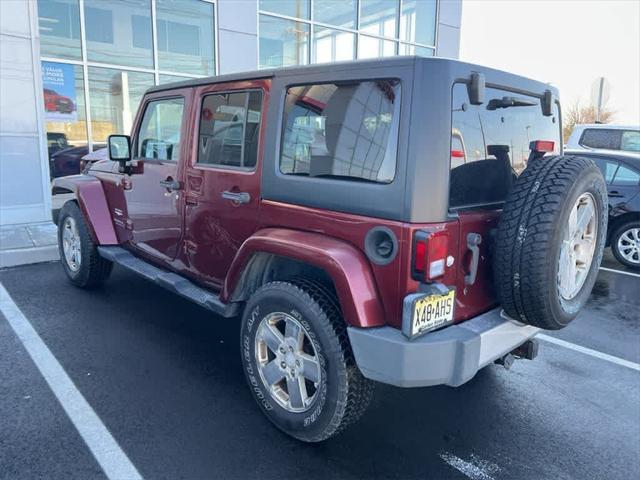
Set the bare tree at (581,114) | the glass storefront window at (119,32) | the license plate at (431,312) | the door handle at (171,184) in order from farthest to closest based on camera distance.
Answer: the bare tree at (581,114) < the glass storefront window at (119,32) < the door handle at (171,184) < the license plate at (431,312)

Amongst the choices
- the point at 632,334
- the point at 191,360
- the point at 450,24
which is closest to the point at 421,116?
the point at 191,360

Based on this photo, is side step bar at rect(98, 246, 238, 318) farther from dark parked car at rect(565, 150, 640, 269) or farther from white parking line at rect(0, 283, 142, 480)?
dark parked car at rect(565, 150, 640, 269)

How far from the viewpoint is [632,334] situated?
472cm

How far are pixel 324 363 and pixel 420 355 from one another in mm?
507

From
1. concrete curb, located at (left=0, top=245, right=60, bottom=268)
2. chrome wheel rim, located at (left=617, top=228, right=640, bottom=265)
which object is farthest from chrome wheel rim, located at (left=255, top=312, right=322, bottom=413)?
chrome wheel rim, located at (left=617, top=228, right=640, bottom=265)

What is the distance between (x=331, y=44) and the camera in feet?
38.5

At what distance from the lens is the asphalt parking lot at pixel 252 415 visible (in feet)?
8.59

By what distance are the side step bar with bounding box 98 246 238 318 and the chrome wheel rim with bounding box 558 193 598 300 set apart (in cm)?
194

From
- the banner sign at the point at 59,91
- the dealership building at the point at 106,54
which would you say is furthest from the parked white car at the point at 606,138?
the banner sign at the point at 59,91

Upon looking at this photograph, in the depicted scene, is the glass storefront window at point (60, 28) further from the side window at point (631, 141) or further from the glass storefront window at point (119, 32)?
the side window at point (631, 141)

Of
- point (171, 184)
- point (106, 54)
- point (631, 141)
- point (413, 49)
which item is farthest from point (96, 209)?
point (413, 49)

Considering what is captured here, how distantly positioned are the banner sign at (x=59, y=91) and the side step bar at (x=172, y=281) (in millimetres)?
5079

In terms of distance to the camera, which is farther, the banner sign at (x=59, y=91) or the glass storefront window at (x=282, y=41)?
the glass storefront window at (x=282, y=41)

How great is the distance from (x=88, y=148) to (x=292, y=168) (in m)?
7.43
